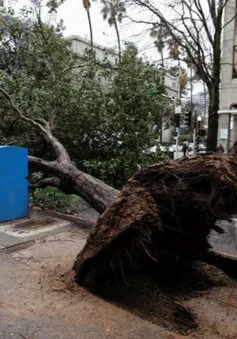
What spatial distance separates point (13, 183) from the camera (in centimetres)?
623

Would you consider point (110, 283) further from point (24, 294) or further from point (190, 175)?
point (190, 175)

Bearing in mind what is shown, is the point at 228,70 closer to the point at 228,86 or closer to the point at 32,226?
the point at 228,86

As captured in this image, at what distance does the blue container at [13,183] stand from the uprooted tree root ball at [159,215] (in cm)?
278

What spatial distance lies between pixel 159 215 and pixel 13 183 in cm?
368

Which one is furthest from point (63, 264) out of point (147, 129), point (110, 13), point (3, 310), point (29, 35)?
point (110, 13)

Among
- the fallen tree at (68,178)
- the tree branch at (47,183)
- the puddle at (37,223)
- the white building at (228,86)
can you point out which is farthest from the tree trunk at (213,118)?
the puddle at (37,223)

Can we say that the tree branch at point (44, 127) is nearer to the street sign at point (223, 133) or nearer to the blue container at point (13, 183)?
the blue container at point (13, 183)

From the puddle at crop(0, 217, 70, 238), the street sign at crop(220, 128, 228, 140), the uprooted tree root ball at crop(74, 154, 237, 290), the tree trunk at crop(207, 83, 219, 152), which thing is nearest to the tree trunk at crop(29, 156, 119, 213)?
the puddle at crop(0, 217, 70, 238)

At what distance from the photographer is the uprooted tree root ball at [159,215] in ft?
10.6

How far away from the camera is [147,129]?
9.35 metres

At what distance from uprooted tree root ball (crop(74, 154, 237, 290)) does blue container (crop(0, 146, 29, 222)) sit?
9.11 feet

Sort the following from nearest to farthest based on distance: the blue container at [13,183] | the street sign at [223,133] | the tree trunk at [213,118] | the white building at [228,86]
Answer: the blue container at [13,183] → the tree trunk at [213,118] → the white building at [228,86] → the street sign at [223,133]

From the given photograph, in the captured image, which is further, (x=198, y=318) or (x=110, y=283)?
(x=110, y=283)

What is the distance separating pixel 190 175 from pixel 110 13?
3481cm
